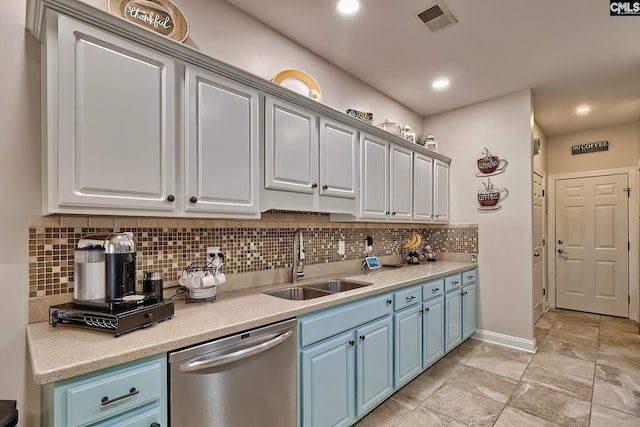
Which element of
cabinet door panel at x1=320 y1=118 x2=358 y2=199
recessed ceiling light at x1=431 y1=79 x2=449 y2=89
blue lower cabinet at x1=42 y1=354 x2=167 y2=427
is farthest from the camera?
recessed ceiling light at x1=431 y1=79 x2=449 y2=89

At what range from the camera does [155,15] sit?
1.66 meters

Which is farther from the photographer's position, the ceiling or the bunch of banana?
the bunch of banana

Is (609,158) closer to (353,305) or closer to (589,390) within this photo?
(589,390)

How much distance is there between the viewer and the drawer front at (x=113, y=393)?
38.8 inches

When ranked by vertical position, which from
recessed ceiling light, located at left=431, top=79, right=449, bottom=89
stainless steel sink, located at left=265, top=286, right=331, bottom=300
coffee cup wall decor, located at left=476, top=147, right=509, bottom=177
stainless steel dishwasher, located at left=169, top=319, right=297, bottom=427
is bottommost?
stainless steel dishwasher, located at left=169, top=319, right=297, bottom=427

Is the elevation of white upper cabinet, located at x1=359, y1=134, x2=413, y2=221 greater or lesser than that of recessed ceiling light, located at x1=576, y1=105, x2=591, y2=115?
lesser

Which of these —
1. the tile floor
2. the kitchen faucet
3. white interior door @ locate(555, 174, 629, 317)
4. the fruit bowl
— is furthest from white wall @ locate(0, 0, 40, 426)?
white interior door @ locate(555, 174, 629, 317)

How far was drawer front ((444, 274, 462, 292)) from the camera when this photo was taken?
3.08 metres

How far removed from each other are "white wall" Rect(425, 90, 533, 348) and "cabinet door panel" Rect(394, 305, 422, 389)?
4.99 ft

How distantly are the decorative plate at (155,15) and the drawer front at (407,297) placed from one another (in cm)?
217

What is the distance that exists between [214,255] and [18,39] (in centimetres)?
136

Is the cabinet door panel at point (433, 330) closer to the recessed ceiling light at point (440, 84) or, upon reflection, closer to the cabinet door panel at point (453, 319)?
the cabinet door panel at point (453, 319)

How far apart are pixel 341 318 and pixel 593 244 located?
4.89m

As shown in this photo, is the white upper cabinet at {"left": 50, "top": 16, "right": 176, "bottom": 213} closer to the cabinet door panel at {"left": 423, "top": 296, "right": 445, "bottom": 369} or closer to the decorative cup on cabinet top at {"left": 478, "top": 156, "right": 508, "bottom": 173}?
the cabinet door panel at {"left": 423, "top": 296, "right": 445, "bottom": 369}
